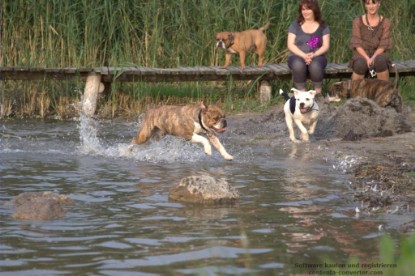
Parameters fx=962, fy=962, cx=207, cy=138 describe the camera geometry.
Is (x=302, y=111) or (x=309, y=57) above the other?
(x=309, y=57)

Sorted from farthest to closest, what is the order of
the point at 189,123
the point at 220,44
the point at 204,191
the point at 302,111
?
the point at 220,44
the point at 302,111
the point at 189,123
the point at 204,191

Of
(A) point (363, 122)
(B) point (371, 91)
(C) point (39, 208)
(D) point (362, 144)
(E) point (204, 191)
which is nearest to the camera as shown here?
(C) point (39, 208)

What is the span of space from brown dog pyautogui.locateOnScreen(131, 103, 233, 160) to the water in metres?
0.22

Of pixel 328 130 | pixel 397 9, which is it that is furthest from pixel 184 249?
pixel 397 9

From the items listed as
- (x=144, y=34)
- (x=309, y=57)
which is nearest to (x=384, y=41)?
(x=309, y=57)

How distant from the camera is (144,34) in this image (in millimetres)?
15070

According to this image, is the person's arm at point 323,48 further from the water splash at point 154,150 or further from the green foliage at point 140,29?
the water splash at point 154,150

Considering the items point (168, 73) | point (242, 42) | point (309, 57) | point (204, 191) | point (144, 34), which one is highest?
point (144, 34)

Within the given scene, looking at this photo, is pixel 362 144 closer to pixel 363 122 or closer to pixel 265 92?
pixel 363 122

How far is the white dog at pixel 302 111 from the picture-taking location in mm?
11312

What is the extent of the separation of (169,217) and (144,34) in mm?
8167

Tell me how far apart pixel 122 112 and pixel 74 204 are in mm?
6835

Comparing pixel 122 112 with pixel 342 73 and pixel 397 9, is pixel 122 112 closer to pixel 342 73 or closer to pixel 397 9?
pixel 342 73

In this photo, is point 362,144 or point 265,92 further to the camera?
point 265,92
